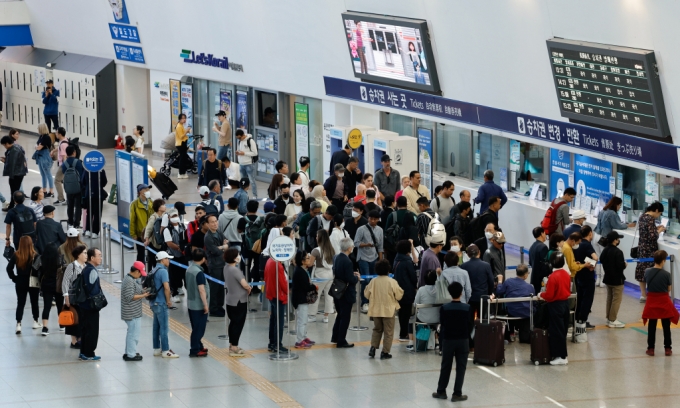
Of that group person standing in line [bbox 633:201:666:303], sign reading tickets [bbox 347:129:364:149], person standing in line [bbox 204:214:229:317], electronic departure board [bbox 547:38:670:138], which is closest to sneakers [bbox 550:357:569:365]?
person standing in line [bbox 633:201:666:303]

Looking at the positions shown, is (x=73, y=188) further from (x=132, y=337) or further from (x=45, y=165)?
(x=132, y=337)

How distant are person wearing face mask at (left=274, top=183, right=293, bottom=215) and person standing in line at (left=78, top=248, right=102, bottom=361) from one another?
13.5 ft

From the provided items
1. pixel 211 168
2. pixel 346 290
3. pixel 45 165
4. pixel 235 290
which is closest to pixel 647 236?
pixel 346 290

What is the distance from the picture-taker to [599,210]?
18.0m

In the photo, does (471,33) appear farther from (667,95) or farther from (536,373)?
(536,373)

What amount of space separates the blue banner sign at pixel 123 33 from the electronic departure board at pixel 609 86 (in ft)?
52.6

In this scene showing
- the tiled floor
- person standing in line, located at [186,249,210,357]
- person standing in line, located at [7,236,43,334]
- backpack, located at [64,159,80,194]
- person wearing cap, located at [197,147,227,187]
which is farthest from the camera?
person wearing cap, located at [197,147,227,187]

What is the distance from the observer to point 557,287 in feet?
42.4

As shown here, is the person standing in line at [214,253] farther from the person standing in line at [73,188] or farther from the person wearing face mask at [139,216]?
the person standing in line at [73,188]

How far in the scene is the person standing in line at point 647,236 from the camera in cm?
1568

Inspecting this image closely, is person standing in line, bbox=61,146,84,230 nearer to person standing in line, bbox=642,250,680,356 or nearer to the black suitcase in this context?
the black suitcase

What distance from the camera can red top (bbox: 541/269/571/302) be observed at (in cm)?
1292

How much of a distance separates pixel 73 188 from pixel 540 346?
1019cm

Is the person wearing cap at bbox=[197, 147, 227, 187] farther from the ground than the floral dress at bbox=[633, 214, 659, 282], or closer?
farther from the ground
